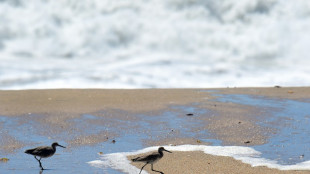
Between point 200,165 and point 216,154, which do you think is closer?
point 200,165

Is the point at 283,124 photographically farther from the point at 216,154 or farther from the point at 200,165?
the point at 200,165

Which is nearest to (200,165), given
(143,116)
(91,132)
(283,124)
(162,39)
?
(91,132)

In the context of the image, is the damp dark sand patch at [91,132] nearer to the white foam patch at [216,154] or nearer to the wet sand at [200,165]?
the white foam patch at [216,154]

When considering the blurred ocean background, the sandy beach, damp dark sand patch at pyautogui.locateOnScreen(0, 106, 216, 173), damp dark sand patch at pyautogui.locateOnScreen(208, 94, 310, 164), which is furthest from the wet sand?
the blurred ocean background

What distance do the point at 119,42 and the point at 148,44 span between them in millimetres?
856

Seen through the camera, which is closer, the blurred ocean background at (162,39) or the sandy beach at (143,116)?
the sandy beach at (143,116)

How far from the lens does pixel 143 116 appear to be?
873 centimetres

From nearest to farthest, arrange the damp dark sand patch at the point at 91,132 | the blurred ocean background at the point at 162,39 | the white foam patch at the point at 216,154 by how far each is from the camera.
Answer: the white foam patch at the point at 216,154 → the damp dark sand patch at the point at 91,132 → the blurred ocean background at the point at 162,39

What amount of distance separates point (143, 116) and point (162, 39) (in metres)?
8.20

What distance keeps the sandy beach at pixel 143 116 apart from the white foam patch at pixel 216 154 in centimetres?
14

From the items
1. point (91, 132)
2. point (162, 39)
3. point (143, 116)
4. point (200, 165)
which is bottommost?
point (200, 165)

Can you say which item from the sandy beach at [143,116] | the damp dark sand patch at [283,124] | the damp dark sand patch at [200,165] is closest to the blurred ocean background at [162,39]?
the sandy beach at [143,116]

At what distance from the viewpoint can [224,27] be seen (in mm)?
16938

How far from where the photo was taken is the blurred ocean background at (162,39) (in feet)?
48.0
